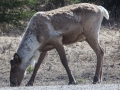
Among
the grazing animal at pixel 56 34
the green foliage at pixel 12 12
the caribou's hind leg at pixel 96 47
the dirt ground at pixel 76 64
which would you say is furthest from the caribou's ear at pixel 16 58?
the green foliage at pixel 12 12

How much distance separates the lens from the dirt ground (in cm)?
1496

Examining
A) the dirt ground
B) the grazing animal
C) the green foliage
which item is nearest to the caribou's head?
the grazing animal

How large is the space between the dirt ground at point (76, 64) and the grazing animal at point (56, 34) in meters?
0.70

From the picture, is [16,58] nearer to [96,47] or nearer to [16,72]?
[16,72]

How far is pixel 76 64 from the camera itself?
671 inches

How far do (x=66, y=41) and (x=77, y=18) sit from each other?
0.68 m

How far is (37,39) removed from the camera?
1353 centimetres

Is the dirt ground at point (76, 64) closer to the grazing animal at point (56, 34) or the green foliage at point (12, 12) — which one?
the grazing animal at point (56, 34)

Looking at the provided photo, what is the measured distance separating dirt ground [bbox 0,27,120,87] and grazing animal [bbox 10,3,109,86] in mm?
702

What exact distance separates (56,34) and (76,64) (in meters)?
3.64

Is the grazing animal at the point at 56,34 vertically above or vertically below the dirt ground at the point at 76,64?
above

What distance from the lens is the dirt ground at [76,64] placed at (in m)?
15.0

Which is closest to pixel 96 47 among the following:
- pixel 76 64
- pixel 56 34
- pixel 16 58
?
pixel 56 34

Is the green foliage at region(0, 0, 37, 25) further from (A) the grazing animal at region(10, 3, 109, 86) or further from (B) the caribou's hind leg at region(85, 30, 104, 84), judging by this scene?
(B) the caribou's hind leg at region(85, 30, 104, 84)
